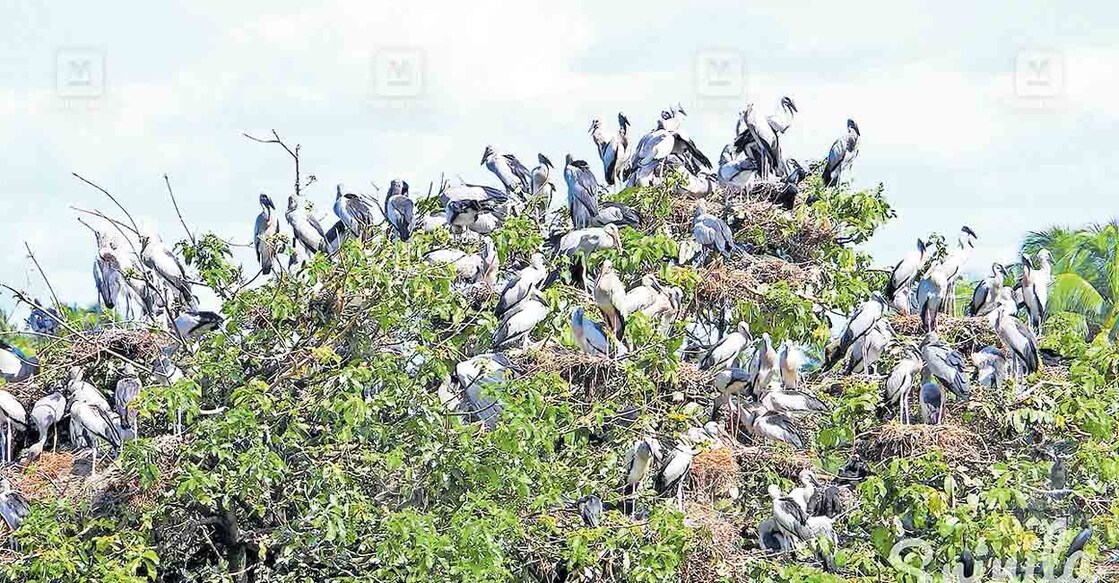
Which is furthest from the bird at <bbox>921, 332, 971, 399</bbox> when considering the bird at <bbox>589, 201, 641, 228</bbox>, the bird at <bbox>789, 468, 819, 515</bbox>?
the bird at <bbox>589, 201, 641, 228</bbox>

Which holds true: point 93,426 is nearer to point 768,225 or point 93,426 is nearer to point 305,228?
point 305,228

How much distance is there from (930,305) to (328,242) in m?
4.13

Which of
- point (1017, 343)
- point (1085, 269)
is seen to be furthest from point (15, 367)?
point (1085, 269)

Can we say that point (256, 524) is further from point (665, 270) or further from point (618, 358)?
point (665, 270)

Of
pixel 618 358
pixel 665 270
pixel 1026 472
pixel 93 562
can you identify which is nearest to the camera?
pixel 93 562

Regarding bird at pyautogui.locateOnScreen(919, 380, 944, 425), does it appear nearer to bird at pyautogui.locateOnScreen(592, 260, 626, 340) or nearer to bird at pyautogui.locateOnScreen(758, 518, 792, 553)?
bird at pyautogui.locateOnScreen(758, 518, 792, 553)

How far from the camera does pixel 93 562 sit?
9.19m

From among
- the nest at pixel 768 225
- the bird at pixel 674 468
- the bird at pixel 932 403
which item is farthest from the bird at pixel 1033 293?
the bird at pixel 674 468

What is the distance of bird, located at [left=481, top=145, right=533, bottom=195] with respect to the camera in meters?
13.7

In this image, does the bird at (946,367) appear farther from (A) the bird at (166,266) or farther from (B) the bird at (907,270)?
(A) the bird at (166,266)

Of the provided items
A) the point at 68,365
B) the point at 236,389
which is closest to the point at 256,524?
the point at 236,389

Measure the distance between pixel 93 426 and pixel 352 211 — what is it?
258 centimetres

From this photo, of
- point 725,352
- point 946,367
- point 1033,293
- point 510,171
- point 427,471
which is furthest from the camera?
point 510,171

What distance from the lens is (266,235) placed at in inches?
448
